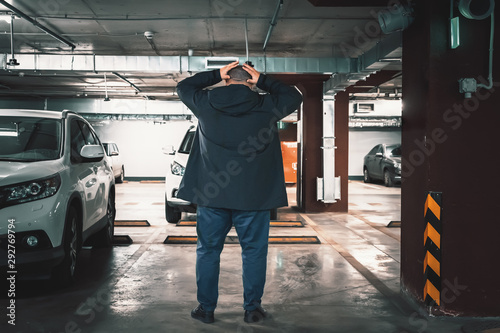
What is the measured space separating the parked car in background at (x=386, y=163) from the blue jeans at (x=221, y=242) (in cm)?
1401

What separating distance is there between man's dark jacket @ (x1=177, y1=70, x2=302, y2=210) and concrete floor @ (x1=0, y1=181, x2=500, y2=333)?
0.95 m

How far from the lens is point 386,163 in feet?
57.2

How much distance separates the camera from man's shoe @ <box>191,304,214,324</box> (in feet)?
11.5

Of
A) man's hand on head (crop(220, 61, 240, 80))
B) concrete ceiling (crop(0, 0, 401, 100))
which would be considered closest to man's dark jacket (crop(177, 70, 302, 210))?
man's hand on head (crop(220, 61, 240, 80))

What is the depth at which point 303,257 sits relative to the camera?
5.91m

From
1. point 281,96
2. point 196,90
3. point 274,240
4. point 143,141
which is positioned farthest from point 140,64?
point 143,141

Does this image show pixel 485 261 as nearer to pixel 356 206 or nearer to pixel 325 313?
pixel 325 313

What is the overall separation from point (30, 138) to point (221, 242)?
2513 mm

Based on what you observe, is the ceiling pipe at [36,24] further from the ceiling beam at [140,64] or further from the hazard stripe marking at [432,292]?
the hazard stripe marking at [432,292]

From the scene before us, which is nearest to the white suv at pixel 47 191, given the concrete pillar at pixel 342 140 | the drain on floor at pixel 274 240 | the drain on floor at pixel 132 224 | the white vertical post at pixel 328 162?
the drain on floor at pixel 274 240

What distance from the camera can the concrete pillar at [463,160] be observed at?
356 centimetres

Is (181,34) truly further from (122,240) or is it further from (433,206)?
(433,206)

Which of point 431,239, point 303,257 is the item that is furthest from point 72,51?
point 431,239

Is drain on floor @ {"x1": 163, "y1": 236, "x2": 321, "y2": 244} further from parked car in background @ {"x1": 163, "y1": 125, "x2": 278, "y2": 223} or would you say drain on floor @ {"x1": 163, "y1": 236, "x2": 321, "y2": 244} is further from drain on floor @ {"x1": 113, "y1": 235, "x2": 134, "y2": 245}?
parked car in background @ {"x1": 163, "y1": 125, "x2": 278, "y2": 223}
